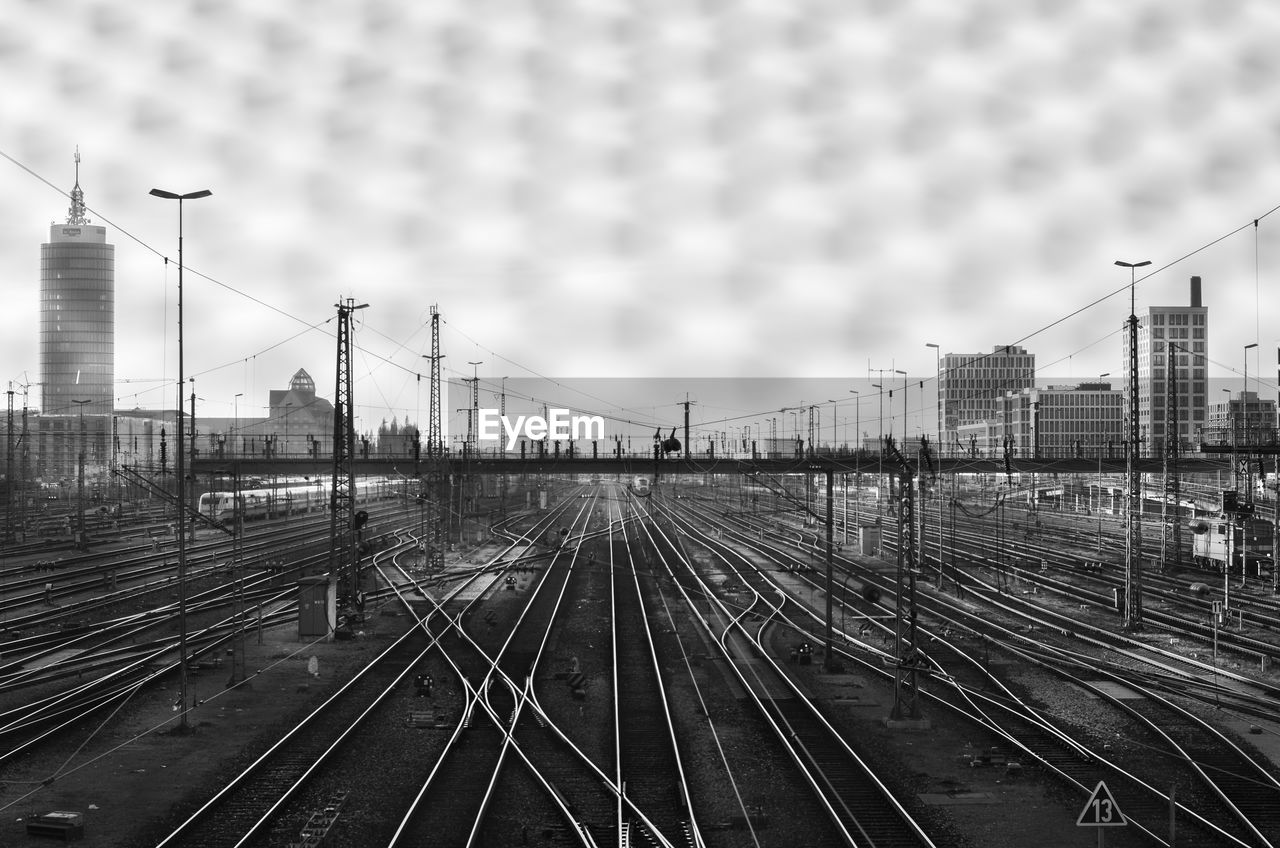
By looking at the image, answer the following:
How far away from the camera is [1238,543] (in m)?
50.1

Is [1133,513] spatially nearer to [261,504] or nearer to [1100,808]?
[1100,808]

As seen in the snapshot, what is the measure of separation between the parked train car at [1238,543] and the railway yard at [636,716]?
4.64 m

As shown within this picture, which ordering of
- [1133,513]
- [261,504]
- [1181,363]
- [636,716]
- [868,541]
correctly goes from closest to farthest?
[636,716] → [1133,513] → [868,541] → [261,504] → [1181,363]

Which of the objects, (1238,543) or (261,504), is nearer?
(1238,543)

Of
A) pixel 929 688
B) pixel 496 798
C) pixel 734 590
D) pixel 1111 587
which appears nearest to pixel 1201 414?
pixel 1111 587

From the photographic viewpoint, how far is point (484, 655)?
98.9 ft

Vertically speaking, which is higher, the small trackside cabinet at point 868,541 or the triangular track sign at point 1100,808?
the triangular track sign at point 1100,808

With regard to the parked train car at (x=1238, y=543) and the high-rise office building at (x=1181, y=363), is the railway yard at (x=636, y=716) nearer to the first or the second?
the parked train car at (x=1238, y=543)

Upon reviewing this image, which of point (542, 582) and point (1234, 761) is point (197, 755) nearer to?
point (1234, 761)

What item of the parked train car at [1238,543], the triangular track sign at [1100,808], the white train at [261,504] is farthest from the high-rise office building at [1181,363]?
the triangular track sign at [1100,808]

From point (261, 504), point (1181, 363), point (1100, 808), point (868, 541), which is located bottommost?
point (868, 541)

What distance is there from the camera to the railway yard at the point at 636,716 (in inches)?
648


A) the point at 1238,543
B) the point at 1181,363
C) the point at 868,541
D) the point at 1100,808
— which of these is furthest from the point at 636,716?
the point at 1181,363

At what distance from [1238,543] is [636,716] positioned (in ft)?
134
